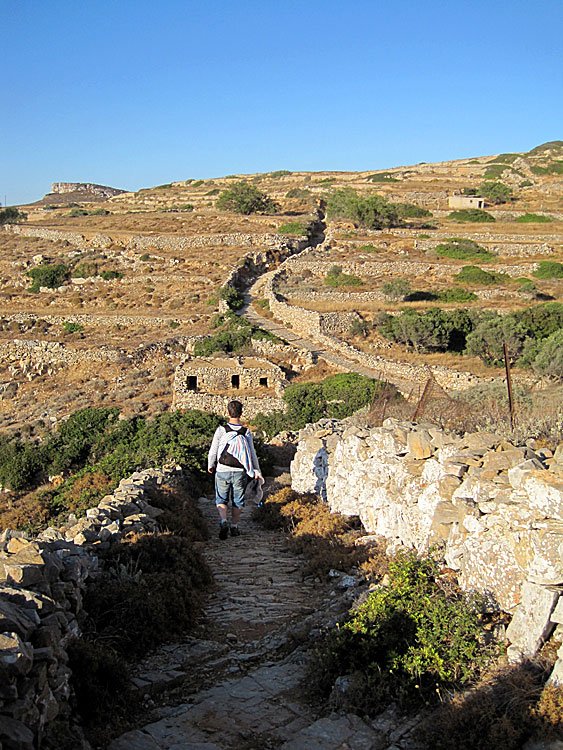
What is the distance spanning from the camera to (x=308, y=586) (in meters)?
6.05

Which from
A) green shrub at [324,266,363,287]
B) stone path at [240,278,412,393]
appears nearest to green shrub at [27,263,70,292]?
stone path at [240,278,412,393]

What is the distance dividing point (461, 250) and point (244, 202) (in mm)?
22915

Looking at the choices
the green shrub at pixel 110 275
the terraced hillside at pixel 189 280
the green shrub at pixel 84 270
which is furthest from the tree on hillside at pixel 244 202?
the green shrub at pixel 110 275

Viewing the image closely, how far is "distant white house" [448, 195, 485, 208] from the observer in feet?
207

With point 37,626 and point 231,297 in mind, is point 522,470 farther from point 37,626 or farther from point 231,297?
point 231,297

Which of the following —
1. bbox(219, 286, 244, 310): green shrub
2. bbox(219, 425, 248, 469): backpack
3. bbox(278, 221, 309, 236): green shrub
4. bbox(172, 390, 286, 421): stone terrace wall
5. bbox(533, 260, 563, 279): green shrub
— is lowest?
bbox(172, 390, 286, 421): stone terrace wall

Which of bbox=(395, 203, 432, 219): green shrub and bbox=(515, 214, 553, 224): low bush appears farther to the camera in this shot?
bbox=(395, 203, 432, 219): green shrub

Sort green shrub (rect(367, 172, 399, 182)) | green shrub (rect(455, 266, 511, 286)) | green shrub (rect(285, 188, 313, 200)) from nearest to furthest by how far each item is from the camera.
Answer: green shrub (rect(455, 266, 511, 286)), green shrub (rect(285, 188, 313, 200)), green shrub (rect(367, 172, 399, 182))

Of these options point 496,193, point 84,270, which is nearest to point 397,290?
point 84,270

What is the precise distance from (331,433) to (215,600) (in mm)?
4279

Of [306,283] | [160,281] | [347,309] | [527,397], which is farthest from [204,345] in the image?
[527,397]

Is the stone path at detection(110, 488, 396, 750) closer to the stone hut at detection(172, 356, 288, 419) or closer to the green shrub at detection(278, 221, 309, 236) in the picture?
the stone hut at detection(172, 356, 288, 419)

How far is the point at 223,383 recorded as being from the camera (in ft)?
69.2

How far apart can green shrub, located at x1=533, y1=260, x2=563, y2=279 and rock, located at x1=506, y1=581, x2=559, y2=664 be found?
122ft
